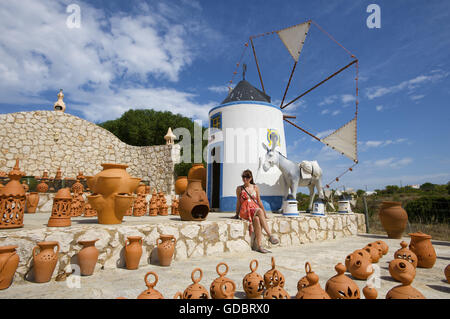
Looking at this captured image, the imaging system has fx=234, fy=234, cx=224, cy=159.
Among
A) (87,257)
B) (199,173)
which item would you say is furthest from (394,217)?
(87,257)

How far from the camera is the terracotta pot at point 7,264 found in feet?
7.73

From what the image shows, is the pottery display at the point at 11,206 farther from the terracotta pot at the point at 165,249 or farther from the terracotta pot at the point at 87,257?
the terracotta pot at the point at 165,249

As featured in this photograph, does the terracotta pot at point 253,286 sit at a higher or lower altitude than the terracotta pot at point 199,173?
lower

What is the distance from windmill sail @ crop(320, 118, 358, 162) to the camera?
8500 mm

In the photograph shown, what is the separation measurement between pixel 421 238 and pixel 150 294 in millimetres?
4059

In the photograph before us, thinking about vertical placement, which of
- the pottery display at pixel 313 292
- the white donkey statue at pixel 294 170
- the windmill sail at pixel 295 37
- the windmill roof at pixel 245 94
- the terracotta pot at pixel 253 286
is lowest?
the terracotta pot at pixel 253 286

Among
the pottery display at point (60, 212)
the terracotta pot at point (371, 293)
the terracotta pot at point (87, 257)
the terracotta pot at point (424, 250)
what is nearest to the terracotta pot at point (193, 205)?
the terracotta pot at point (87, 257)

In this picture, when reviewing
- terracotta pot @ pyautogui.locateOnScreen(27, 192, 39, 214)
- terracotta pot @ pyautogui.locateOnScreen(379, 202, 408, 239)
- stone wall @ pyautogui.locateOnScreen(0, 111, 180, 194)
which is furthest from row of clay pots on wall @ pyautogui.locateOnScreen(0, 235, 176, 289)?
stone wall @ pyautogui.locateOnScreen(0, 111, 180, 194)

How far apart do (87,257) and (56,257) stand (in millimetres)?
322

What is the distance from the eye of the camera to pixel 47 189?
7895 mm

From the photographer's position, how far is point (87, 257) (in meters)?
2.90

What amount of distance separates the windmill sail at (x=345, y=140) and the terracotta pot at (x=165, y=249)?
692cm

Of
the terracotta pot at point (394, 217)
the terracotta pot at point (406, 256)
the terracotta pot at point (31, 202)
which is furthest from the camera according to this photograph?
the terracotta pot at point (31, 202)
